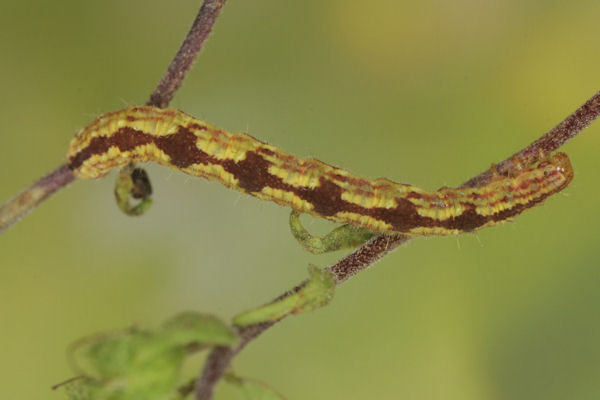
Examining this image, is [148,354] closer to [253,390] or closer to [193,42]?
[253,390]

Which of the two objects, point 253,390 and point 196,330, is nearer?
point 196,330

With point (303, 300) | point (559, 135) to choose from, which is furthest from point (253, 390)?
point (559, 135)

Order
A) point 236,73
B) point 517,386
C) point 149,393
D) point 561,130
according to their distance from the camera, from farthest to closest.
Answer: point 236,73, point 517,386, point 561,130, point 149,393

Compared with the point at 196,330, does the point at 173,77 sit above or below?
above

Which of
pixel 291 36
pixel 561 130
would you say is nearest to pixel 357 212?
pixel 561 130

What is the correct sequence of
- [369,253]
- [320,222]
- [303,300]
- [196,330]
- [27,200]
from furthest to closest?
1. [320,222]
2. [27,200]
3. [369,253]
4. [303,300]
5. [196,330]

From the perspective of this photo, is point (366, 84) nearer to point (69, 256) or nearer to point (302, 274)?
point (302, 274)

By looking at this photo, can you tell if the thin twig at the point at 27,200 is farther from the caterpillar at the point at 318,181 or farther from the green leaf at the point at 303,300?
the green leaf at the point at 303,300
